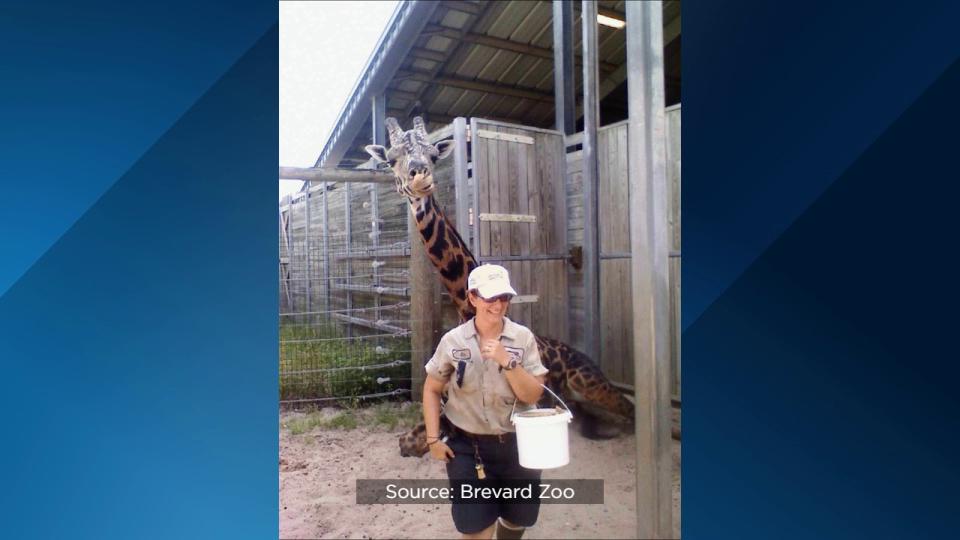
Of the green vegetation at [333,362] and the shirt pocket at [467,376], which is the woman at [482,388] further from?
the green vegetation at [333,362]

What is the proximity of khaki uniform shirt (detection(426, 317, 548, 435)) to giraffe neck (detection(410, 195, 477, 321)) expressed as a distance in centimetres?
9

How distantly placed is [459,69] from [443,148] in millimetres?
392

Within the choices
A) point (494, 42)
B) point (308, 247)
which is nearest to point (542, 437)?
point (308, 247)

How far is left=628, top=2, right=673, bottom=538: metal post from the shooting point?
1.89 metres

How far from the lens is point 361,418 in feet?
4.85

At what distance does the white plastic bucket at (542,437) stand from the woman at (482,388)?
0.05m
